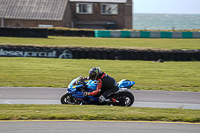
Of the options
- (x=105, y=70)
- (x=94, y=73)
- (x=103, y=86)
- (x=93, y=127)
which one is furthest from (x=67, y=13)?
(x=93, y=127)

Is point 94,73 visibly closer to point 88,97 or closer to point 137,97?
point 88,97

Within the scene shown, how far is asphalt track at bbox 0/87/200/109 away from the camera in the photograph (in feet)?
37.3

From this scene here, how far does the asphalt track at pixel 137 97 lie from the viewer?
11.4 metres

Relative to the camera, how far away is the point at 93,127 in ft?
24.5

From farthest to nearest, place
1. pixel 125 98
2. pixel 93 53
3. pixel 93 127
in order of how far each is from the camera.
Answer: pixel 93 53 < pixel 125 98 < pixel 93 127

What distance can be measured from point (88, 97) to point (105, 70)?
328 inches

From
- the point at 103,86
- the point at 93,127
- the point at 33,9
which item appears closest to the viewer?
the point at 93,127

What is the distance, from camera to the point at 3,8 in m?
46.3

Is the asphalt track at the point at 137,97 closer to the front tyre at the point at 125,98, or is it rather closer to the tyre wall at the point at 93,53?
the front tyre at the point at 125,98

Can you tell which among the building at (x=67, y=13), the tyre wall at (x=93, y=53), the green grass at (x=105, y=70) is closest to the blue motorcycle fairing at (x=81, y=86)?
the green grass at (x=105, y=70)

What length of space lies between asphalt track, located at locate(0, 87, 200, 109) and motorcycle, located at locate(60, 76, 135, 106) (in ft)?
2.42

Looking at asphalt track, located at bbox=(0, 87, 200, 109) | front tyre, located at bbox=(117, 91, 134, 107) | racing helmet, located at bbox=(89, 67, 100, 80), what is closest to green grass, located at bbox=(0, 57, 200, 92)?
asphalt track, located at bbox=(0, 87, 200, 109)

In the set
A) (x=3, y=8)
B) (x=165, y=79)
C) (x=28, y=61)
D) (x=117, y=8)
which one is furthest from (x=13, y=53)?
(x=117, y=8)

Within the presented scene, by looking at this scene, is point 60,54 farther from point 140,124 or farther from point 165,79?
point 140,124
